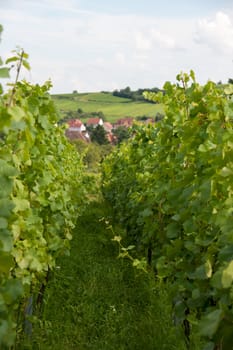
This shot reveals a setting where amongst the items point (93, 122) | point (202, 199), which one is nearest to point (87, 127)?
point (93, 122)

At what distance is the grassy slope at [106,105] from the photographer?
8356 cm

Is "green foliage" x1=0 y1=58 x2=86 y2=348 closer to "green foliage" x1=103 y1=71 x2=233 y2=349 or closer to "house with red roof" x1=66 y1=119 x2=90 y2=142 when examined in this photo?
"green foliage" x1=103 y1=71 x2=233 y2=349

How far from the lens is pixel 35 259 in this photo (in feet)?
12.6

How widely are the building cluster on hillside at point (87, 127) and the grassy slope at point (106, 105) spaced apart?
7.54ft

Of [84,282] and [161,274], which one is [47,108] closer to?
[161,274]

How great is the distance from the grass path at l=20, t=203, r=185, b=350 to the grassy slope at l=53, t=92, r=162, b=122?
2733 inches

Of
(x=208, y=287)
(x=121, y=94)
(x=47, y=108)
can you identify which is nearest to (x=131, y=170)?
(x=47, y=108)

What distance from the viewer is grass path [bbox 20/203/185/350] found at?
5.46 metres

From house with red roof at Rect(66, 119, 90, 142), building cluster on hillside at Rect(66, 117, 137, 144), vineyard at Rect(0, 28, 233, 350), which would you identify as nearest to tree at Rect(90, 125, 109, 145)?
building cluster on hillside at Rect(66, 117, 137, 144)

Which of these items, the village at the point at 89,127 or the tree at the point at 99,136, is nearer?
the tree at the point at 99,136

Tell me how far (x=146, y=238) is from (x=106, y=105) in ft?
300

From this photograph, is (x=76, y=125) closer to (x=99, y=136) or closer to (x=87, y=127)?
(x=87, y=127)

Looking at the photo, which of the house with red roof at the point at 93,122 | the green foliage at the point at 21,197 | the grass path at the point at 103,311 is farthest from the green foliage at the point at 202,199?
the house with red roof at the point at 93,122

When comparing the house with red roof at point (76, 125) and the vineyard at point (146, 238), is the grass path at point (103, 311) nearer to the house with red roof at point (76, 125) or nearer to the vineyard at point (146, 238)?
the vineyard at point (146, 238)
